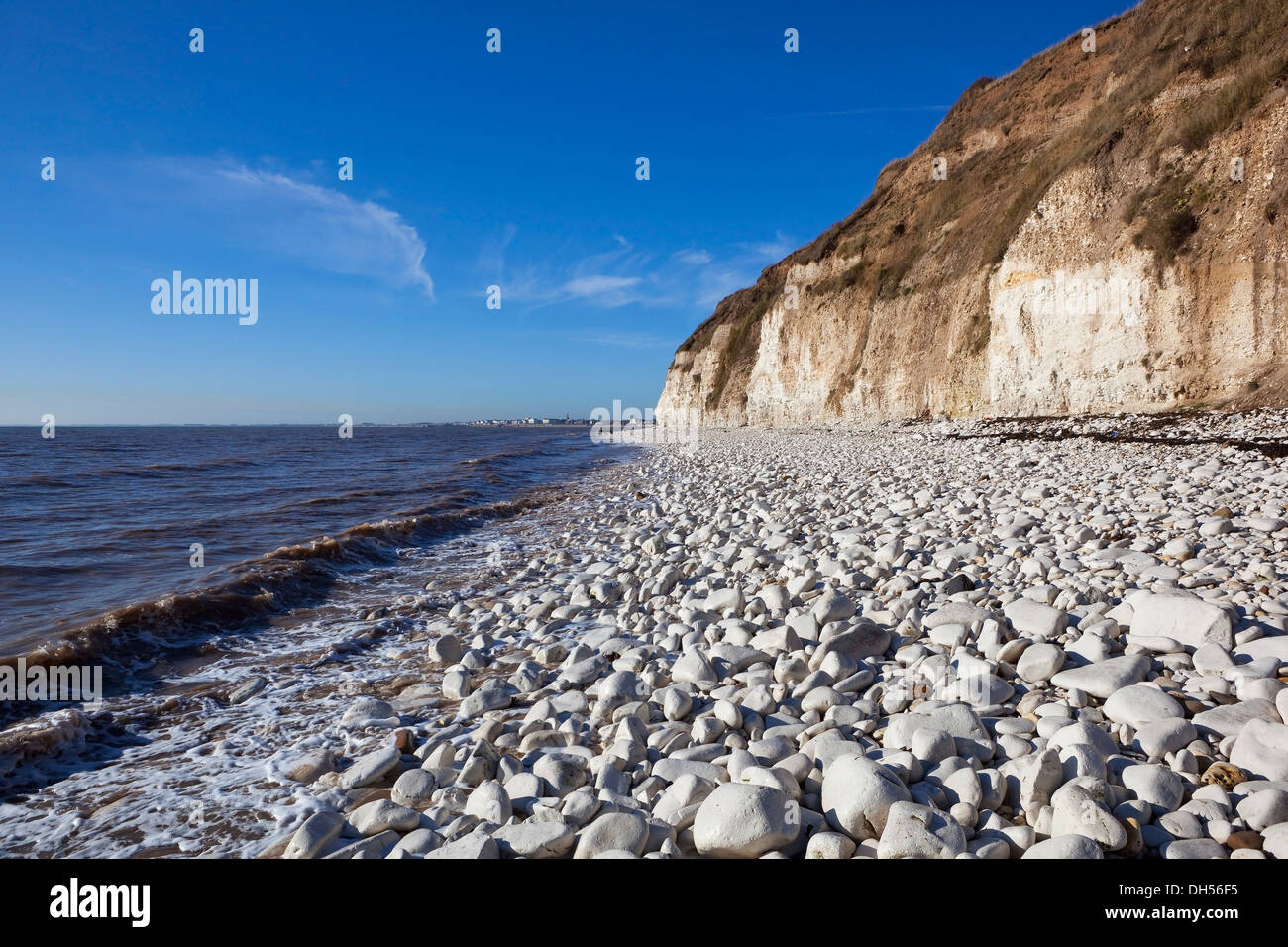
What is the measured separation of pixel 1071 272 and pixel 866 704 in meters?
21.6

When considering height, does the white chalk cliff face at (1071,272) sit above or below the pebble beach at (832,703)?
above

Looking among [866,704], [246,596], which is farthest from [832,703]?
[246,596]

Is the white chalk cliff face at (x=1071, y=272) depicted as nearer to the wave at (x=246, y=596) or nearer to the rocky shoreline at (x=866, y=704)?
the rocky shoreline at (x=866, y=704)

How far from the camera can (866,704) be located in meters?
2.99

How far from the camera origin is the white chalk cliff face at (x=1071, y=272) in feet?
50.1

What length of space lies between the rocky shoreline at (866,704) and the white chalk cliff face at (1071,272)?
1283 centimetres

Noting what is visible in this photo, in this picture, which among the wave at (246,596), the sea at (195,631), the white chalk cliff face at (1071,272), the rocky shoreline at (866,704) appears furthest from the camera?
the white chalk cliff face at (1071,272)

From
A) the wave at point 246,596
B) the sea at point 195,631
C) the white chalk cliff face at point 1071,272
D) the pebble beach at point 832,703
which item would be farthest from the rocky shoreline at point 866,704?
the white chalk cliff face at point 1071,272

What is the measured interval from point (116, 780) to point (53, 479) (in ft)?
71.9

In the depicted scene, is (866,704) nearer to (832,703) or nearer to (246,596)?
(832,703)

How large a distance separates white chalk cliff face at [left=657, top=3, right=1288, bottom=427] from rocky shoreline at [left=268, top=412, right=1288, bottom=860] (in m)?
12.8

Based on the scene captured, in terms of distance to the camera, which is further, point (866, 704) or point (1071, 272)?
point (1071, 272)

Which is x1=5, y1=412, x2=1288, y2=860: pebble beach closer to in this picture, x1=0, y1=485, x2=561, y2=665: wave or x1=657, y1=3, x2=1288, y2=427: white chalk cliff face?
x1=0, y1=485, x2=561, y2=665: wave
